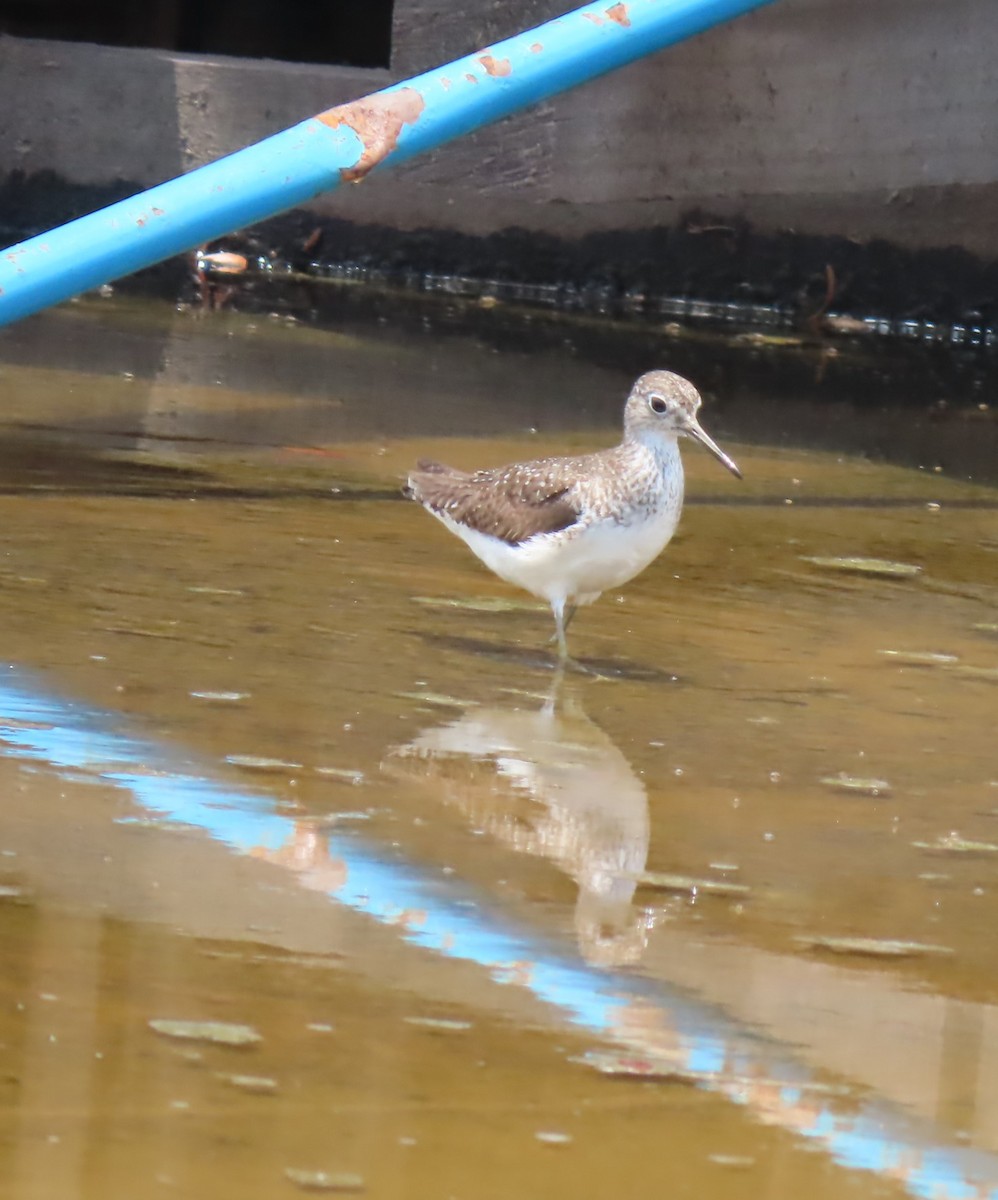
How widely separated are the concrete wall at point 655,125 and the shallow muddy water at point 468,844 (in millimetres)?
3798

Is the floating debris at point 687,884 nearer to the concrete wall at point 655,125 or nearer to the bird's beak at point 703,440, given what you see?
the bird's beak at point 703,440

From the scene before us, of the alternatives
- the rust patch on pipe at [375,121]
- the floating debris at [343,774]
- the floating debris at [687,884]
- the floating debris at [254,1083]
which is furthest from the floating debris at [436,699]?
the floating debris at [254,1083]

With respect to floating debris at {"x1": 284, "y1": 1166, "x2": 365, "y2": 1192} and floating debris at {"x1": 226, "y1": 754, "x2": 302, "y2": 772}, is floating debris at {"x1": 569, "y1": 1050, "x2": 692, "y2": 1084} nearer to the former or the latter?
floating debris at {"x1": 284, "y1": 1166, "x2": 365, "y2": 1192}

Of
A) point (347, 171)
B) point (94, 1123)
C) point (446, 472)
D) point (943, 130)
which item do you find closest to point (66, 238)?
point (347, 171)

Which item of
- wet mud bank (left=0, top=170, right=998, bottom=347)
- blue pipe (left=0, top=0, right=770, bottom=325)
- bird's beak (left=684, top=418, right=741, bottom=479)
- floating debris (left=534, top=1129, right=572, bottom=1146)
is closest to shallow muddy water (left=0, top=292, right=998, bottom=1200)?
floating debris (left=534, top=1129, right=572, bottom=1146)

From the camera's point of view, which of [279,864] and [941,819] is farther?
[941,819]

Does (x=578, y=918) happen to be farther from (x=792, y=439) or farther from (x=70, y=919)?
(x=792, y=439)

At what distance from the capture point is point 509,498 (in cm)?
527

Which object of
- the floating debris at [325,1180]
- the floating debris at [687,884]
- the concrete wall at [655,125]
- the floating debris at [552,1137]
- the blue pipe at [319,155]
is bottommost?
the floating debris at [325,1180]

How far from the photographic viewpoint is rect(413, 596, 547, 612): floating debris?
210 inches

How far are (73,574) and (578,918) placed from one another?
2141mm

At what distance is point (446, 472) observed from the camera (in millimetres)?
5637

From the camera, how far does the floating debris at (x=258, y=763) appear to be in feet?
13.2

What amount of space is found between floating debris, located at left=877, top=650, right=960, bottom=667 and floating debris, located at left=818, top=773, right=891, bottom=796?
0.88 meters
